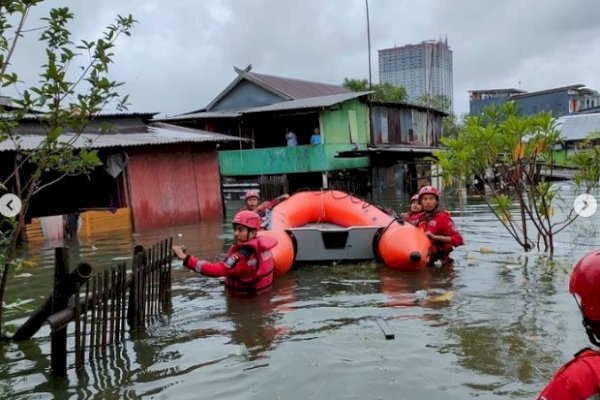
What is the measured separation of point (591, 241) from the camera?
12438 millimetres

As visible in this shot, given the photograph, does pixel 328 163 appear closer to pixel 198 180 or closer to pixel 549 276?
pixel 198 180

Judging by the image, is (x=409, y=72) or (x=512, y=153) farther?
A: (x=409, y=72)

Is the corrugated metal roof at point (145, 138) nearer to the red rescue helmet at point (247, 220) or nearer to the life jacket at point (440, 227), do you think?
the red rescue helmet at point (247, 220)

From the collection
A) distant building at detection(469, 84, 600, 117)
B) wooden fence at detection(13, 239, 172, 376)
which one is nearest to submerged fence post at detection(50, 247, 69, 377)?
wooden fence at detection(13, 239, 172, 376)

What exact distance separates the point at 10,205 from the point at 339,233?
593 cm

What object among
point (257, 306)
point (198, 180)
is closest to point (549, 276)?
point (257, 306)

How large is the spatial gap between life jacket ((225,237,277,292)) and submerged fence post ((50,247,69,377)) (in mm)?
2605

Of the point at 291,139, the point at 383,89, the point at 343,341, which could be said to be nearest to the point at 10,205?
the point at 343,341

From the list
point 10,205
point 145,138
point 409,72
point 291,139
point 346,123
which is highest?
point 409,72

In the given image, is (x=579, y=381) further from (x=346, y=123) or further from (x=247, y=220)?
(x=346, y=123)

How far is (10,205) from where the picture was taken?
5328mm

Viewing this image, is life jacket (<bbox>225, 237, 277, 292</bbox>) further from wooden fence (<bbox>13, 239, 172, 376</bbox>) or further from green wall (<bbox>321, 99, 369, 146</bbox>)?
green wall (<bbox>321, 99, 369, 146</bbox>)

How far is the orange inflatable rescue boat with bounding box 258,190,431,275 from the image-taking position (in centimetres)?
935

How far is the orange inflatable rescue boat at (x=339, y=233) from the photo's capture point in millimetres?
9345
